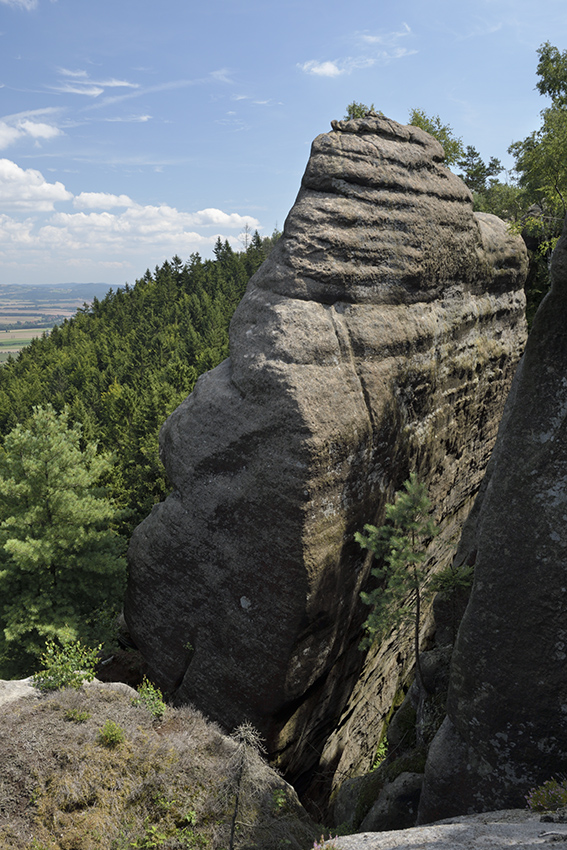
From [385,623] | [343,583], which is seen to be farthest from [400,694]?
[385,623]

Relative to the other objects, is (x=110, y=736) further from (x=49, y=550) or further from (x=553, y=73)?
(x=553, y=73)

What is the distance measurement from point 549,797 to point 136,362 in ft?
201

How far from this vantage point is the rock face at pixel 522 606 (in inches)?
340

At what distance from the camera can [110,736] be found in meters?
9.62

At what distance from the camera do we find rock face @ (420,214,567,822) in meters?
8.63

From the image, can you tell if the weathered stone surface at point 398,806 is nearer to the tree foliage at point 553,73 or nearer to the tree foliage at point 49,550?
the tree foliage at point 49,550

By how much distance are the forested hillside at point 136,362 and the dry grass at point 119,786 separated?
32.4 feet

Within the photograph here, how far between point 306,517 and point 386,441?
Result: 3.51 metres

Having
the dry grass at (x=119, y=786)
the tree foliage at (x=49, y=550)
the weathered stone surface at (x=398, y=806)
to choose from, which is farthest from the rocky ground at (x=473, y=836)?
the tree foliage at (x=49, y=550)

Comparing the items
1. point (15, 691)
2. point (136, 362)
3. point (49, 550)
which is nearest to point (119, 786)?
point (15, 691)

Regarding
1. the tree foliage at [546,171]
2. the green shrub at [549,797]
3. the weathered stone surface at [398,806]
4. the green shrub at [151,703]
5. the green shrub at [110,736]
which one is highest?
the tree foliage at [546,171]

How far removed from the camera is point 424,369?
15594 millimetres

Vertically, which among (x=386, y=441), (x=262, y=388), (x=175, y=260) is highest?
(x=175, y=260)

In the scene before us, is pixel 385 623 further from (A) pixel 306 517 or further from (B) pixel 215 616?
(B) pixel 215 616
